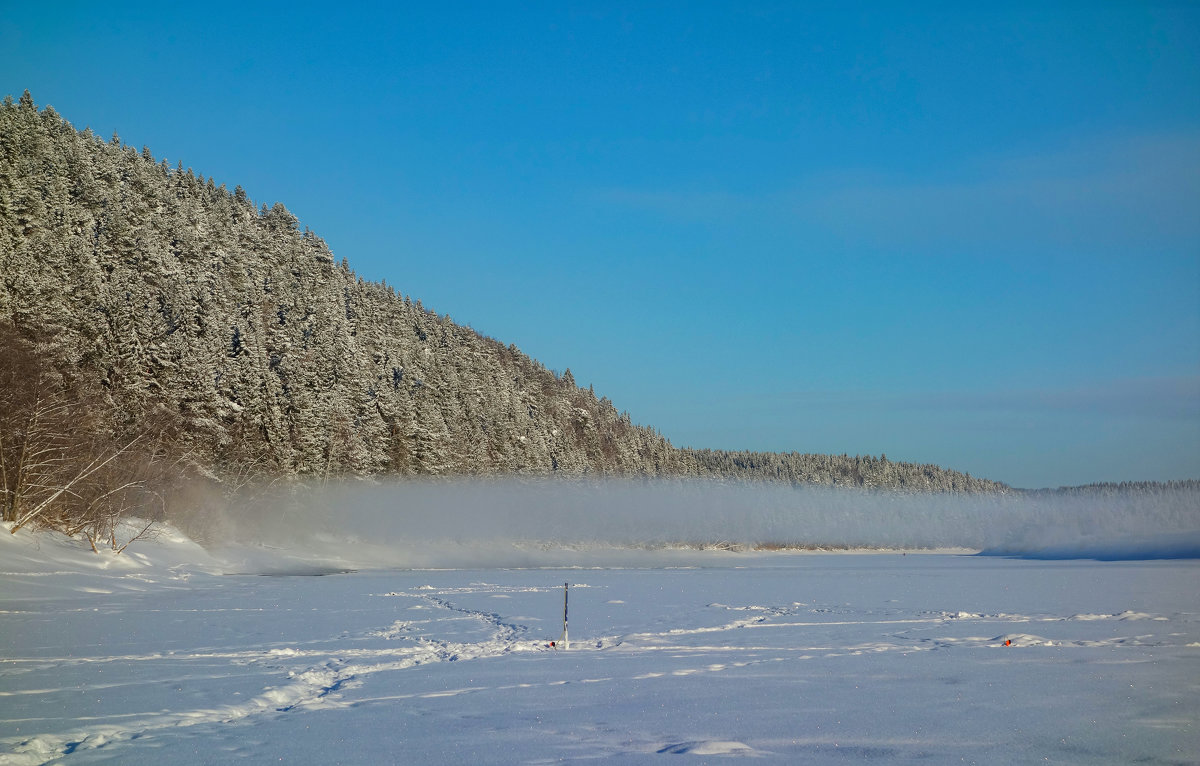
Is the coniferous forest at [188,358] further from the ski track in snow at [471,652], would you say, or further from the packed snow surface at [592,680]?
the ski track in snow at [471,652]

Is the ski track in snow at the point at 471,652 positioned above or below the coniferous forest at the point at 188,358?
below

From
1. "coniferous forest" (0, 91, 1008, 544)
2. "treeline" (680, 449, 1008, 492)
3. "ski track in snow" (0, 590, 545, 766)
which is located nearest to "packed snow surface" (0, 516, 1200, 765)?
"ski track in snow" (0, 590, 545, 766)

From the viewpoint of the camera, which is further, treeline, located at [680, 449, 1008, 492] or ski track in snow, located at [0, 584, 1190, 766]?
treeline, located at [680, 449, 1008, 492]

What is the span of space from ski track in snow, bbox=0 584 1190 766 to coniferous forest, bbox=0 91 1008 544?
18.9 metres

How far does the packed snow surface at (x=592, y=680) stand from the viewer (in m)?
7.93

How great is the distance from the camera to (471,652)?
560 inches

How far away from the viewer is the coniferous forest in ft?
107

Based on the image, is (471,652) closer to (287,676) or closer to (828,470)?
(287,676)

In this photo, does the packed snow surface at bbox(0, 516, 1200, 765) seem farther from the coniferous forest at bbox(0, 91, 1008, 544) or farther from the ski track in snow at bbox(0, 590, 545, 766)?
the coniferous forest at bbox(0, 91, 1008, 544)

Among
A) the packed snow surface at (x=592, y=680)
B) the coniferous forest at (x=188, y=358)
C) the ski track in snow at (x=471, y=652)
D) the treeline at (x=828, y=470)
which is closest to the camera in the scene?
the packed snow surface at (x=592, y=680)

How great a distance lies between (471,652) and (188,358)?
133ft

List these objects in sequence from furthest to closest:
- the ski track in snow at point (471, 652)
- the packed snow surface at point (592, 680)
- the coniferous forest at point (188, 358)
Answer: the coniferous forest at point (188, 358) < the ski track in snow at point (471, 652) < the packed snow surface at point (592, 680)

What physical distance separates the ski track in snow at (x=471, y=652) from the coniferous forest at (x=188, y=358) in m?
18.9

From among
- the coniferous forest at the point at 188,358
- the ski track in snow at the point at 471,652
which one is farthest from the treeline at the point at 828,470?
the ski track in snow at the point at 471,652
